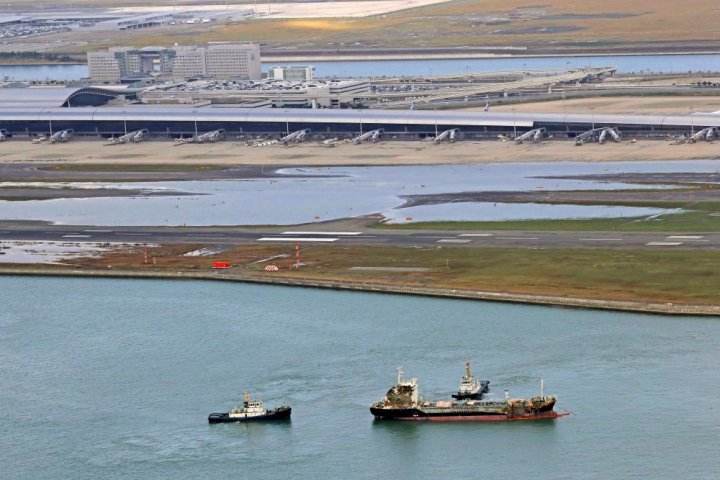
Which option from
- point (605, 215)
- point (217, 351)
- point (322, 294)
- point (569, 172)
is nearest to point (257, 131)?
point (569, 172)

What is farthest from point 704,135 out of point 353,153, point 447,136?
point 353,153

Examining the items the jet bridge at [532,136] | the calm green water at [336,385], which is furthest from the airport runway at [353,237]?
the jet bridge at [532,136]

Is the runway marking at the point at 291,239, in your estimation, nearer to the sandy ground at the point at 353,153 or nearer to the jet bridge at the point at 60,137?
the sandy ground at the point at 353,153

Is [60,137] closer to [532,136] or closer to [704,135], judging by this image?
[532,136]

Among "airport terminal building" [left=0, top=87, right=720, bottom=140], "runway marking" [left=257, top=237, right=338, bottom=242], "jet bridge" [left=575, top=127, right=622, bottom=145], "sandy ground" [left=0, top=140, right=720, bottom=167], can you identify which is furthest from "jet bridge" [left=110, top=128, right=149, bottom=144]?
"runway marking" [left=257, top=237, right=338, bottom=242]

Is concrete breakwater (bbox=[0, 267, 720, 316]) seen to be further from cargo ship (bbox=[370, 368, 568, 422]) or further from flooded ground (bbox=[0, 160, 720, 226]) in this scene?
flooded ground (bbox=[0, 160, 720, 226])

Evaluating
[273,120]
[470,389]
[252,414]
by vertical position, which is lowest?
[252,414]
